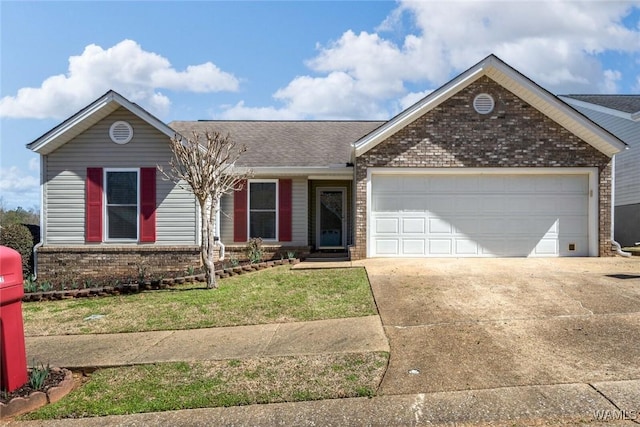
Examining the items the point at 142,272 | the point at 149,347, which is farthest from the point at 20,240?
the point at 149,347

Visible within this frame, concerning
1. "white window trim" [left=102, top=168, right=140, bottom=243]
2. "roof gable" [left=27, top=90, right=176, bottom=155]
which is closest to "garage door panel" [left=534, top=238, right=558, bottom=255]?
"roof gable" [left=27, top=90, right=176, bottom=155]

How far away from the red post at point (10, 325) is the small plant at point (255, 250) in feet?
28.3

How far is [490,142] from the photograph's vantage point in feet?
42.5

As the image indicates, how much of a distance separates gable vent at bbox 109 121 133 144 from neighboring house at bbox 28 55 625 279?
0.09 ft

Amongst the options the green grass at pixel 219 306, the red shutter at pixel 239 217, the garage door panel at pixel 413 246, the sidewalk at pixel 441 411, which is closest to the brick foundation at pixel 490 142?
the garage door panel at pixel 413 246

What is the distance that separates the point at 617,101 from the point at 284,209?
15854mm

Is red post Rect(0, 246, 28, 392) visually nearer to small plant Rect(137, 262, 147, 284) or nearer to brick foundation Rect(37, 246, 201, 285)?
small plant Rect(137, 262, 147, 284)

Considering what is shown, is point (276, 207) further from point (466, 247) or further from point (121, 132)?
point (466, 247)

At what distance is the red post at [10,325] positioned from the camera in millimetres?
4934

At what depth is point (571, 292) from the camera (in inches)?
342

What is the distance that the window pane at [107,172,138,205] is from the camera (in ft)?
44.6

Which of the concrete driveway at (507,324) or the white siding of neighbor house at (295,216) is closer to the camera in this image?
the concrete driveway at (507,324)

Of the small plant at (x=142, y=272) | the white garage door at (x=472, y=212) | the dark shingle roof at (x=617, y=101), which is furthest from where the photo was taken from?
the dark shingle roof at (x=617, y=101)

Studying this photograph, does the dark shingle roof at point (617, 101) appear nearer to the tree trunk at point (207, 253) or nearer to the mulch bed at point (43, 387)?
the tree trunk at point (207, 253)
